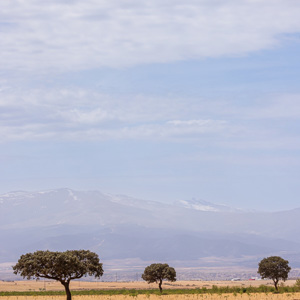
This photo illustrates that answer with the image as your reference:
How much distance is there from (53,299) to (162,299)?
1835cm

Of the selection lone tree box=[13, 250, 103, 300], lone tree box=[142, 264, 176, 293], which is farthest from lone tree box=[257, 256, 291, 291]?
lone tree box=[13, 250, 103, 300]

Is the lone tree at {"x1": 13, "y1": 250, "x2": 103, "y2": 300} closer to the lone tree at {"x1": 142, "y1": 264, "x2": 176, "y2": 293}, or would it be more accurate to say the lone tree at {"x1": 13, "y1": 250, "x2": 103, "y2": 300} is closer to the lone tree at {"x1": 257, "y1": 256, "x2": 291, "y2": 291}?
the lone tree at {"x1": 142, "y1": 264, "x2": 176, "y2": 293}

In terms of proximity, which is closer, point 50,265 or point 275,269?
point 50,265

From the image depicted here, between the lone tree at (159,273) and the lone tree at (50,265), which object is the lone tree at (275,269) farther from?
the lone tree at (50,265)

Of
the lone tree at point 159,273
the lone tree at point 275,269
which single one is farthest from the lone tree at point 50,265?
the lone tree at point 275,269

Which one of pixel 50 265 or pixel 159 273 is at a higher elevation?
pixel 50 265

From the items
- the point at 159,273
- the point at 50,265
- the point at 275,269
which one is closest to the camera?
the point at 50,265

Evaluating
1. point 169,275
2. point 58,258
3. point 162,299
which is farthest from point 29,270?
point 169,275

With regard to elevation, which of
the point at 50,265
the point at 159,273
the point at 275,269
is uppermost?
the point at 50,265

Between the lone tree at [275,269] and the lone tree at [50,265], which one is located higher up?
the lone tree at [50,265]

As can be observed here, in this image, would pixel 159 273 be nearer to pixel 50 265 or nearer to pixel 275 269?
pixel 275 269

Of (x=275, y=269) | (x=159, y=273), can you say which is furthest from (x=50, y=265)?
(x=275, y=269)

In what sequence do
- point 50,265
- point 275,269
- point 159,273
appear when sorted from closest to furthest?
point 50,265 < point 275,269 < point 159,273

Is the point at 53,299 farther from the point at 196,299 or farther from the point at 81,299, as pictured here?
the point at 196,299
